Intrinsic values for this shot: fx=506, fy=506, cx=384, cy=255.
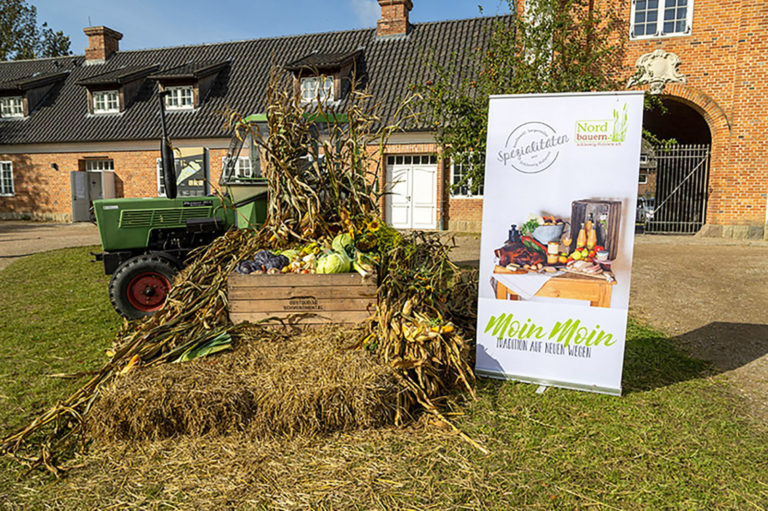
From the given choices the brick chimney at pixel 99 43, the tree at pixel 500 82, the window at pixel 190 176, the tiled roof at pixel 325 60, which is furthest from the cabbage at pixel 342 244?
the brick chimney at pixel 99 43

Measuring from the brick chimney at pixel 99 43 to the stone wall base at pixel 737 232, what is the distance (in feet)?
79.9

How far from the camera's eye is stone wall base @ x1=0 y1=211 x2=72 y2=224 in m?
20.6

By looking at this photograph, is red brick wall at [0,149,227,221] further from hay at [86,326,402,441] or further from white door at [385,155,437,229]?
hay at [86,326,402,441]

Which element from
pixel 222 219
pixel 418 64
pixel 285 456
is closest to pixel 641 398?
pixel 285 456

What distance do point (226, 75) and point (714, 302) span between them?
18.5m

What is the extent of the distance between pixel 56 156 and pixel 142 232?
58.0ft

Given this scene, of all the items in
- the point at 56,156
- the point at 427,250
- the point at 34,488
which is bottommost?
the point at 34,488

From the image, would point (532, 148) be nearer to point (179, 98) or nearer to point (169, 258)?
point (169, 258)

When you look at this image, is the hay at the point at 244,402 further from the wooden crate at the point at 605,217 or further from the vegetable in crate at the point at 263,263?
the wooden crate at the point at 605,217

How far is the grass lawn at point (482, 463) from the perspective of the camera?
7.97ft

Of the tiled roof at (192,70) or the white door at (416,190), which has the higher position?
the tiled roof at (192,70)

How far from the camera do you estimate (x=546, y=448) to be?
2.87m

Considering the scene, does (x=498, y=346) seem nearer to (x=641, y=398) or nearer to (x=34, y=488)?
(x=641, y=398)

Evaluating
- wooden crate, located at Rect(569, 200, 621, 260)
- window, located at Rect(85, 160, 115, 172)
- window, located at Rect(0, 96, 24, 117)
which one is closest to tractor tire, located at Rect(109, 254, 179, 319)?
wooden crate, located at Rect(569, 200, 621, 260)
